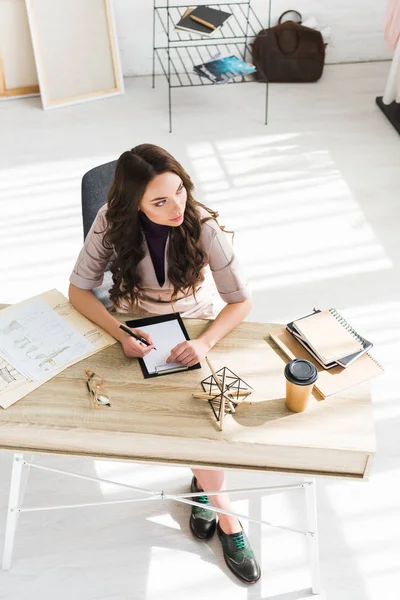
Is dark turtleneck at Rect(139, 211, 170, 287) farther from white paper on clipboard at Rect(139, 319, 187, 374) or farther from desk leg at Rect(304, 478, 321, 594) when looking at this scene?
desk leg at Rect(304, 478, 321, 594)

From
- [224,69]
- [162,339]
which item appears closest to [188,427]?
[162,339]

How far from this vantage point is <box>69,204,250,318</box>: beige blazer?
218cm

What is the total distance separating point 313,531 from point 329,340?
62cm

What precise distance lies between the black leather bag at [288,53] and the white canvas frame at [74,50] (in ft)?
3.18

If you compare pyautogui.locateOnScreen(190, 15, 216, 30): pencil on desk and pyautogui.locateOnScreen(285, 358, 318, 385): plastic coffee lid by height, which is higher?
pyautogui.locateOnScreen(285, 358, 318, 385): plastic coffee lid

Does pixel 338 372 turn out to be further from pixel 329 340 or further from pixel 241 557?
pixel 241 557

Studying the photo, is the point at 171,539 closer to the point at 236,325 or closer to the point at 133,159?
the point at 236,325

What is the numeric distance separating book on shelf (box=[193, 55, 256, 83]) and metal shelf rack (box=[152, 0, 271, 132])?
22 cm

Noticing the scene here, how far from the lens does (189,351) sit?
1.96 meters

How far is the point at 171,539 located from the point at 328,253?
5.71 feet

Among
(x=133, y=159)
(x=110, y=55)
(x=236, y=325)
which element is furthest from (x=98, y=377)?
(x=110, y=55)

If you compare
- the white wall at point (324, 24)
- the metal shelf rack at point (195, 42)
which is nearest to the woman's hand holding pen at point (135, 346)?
the metal shelf rack at point (195, 42)

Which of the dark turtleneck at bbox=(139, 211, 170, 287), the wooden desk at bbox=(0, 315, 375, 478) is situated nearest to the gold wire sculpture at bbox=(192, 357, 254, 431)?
the wooden desk at bbox=(0, 315, 375, 478)

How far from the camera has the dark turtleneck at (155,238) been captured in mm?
2172
